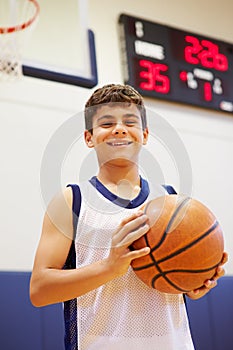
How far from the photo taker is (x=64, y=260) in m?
1.18

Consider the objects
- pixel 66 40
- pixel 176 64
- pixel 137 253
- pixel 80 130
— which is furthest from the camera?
pixel 176 64

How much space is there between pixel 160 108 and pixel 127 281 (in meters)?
2.13

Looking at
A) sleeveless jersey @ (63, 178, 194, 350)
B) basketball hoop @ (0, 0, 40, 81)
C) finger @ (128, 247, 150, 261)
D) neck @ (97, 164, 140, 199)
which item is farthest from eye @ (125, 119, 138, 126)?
basketball hoop @ (0, 0, 40, 81)

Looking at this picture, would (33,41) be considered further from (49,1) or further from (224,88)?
(224,88)

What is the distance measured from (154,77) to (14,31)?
0.98 m

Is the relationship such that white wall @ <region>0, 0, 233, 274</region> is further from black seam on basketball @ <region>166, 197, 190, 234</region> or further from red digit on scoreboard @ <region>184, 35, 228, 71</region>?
black seam on basketball @ <region>166, 197, 190, 234</region>

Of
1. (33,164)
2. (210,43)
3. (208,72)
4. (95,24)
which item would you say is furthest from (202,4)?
(33,164)

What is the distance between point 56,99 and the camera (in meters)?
2.87

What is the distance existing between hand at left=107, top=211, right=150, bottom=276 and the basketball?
0.14 feet

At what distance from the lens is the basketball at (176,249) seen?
110 centimetres

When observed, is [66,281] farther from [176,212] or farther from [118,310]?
[176,212]

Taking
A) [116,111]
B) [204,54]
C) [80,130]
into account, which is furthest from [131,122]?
[204,54]

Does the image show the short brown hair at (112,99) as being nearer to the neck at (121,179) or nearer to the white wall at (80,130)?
the neck at (121,179)

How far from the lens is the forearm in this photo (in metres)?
1.07
